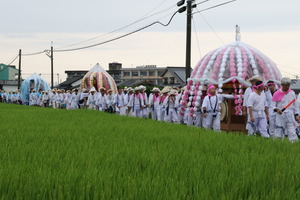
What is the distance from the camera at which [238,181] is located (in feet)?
12.6

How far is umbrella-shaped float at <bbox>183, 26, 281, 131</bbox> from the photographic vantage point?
1302cm

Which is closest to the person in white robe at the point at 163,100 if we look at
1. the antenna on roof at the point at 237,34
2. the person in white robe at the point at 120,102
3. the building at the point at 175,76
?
the antenna on roof at the point at 237,34

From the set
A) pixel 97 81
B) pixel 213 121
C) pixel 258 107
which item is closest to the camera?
pixel 258 107

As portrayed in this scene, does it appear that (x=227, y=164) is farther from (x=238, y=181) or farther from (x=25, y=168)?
(x=25, y=168)

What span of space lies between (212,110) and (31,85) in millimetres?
31850

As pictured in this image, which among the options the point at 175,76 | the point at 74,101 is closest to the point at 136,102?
the point at 74,101

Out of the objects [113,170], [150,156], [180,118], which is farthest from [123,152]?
[180,118]

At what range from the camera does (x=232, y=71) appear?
1313cm

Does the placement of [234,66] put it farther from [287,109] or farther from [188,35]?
[188,35]

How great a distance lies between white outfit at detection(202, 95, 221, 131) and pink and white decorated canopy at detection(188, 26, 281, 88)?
1.72 m

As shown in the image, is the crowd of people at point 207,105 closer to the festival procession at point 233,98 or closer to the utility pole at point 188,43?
the festival procession at point 233,98

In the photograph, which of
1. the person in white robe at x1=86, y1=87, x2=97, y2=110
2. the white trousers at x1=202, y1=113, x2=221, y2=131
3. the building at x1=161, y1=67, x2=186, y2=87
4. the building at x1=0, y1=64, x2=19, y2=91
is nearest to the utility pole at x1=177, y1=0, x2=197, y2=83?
the white trousers at x1=202, y1=113, x2=221, y2=131

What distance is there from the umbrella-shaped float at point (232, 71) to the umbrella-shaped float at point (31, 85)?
1119 inches

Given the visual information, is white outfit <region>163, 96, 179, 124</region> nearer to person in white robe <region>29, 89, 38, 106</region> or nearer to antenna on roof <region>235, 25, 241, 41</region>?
antenna on roof <region>235, 25, 241, 41</region>
